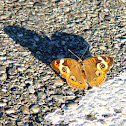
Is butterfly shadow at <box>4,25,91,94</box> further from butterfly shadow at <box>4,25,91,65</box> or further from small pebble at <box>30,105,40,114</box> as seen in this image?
small pebble at <box>30,105,40,114</box>

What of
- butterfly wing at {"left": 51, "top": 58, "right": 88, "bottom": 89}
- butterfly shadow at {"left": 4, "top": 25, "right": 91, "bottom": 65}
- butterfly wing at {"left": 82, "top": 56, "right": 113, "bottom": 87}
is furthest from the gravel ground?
butterfly wing at {"left": 82, "top": 56, "right": 113, "bottom": 87}

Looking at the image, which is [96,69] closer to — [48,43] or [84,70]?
[84,70]

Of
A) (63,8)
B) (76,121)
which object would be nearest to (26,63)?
(76,121)

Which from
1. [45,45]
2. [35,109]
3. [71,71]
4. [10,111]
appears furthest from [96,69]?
[10,111]

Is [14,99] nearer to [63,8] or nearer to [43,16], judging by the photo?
[43,16]

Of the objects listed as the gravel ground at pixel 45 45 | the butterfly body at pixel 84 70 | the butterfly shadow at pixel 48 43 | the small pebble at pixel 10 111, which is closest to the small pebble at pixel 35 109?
the gravel ground at pixel 45 45

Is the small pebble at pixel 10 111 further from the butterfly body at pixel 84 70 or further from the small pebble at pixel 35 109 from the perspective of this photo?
the butterfly body at pixel 84 70
